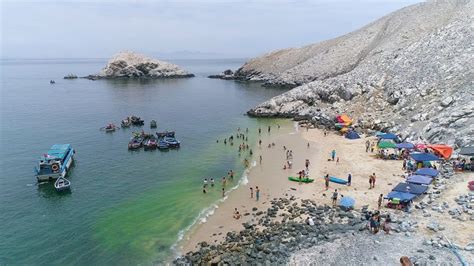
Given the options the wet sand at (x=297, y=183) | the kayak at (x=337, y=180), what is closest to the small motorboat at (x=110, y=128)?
the wet sand at (x=297, y=183)

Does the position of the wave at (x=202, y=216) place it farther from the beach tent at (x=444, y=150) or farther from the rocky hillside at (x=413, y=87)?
the rocky hillside at (x=413, y=87)

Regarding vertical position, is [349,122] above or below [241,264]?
above

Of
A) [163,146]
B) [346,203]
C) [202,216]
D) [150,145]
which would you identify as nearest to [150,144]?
[150,145]

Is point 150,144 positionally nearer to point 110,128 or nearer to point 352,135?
point 110,128

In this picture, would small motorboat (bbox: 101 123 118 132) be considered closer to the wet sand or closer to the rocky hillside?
the rocky hillside

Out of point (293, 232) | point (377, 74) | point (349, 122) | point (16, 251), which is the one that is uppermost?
point (377, 74)

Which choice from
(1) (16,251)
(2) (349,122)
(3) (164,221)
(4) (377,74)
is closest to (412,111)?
(2) (349,122)

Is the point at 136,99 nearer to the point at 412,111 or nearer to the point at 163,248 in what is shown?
the point at 412,111
